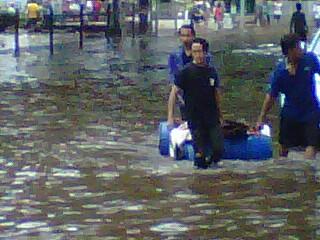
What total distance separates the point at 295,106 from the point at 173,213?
234 cm

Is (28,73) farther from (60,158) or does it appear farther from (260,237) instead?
(260,237)

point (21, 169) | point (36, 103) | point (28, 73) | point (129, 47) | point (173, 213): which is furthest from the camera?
point (129, 47)

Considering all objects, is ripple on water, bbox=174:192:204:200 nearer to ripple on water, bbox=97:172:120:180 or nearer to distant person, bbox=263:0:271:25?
ripple on water, bbox=97:172:120:180

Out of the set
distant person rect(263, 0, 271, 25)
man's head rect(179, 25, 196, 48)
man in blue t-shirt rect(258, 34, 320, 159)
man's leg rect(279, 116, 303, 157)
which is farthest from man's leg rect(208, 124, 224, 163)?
distant person rect(263, 0, 271, 25)

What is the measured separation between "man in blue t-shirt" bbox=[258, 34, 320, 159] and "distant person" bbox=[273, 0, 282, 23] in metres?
57.7

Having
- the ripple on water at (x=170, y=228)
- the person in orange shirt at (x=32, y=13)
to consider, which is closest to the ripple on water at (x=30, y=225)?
the ripple on water at (x=170, y=228)

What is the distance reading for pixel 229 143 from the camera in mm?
12414

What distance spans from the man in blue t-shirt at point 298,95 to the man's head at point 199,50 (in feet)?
2.42

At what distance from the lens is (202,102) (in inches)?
463

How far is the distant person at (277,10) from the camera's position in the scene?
227ft

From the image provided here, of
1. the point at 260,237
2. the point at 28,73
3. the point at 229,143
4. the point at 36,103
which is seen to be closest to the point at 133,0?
the point at 28,73

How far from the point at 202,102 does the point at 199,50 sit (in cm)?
54

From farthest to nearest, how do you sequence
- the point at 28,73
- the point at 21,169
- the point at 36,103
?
the point at 28,73
the point at 36,103
the point at 21,169

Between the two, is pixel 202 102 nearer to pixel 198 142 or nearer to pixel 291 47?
pixel 198 142
